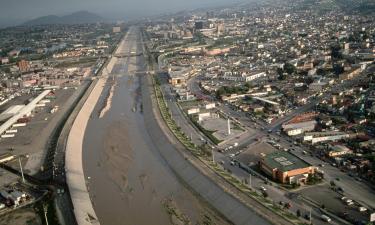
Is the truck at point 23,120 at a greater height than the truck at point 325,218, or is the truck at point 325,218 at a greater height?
the truck at point 325,218

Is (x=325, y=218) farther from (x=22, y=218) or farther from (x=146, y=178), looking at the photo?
(x=22, y=218)

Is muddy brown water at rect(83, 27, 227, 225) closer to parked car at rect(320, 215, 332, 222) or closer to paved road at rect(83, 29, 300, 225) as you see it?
paved road at rect(83, 29, 300, 225)

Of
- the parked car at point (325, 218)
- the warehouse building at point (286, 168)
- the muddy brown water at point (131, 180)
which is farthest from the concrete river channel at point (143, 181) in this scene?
the warehouse building at point (286, 168)

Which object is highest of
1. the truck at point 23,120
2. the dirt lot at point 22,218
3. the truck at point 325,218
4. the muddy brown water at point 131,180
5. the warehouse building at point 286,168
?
the warehouse building at point 286,168

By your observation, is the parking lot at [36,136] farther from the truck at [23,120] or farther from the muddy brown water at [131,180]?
the muddy brown water at [131,180]

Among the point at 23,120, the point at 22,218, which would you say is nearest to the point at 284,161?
the point at 22,218

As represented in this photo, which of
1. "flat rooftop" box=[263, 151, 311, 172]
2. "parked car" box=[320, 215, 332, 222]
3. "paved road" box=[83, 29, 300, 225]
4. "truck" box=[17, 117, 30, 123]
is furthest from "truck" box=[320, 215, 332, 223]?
"truck" box=[17, 117, 30, 123]

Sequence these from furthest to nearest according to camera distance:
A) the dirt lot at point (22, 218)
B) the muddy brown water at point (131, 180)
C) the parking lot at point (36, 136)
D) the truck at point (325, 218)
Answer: the parking lot at point (36, 136), the muddy brown water at point (131, 180), the dirt lot at point (22, 218), the truck at point (325, 218)
